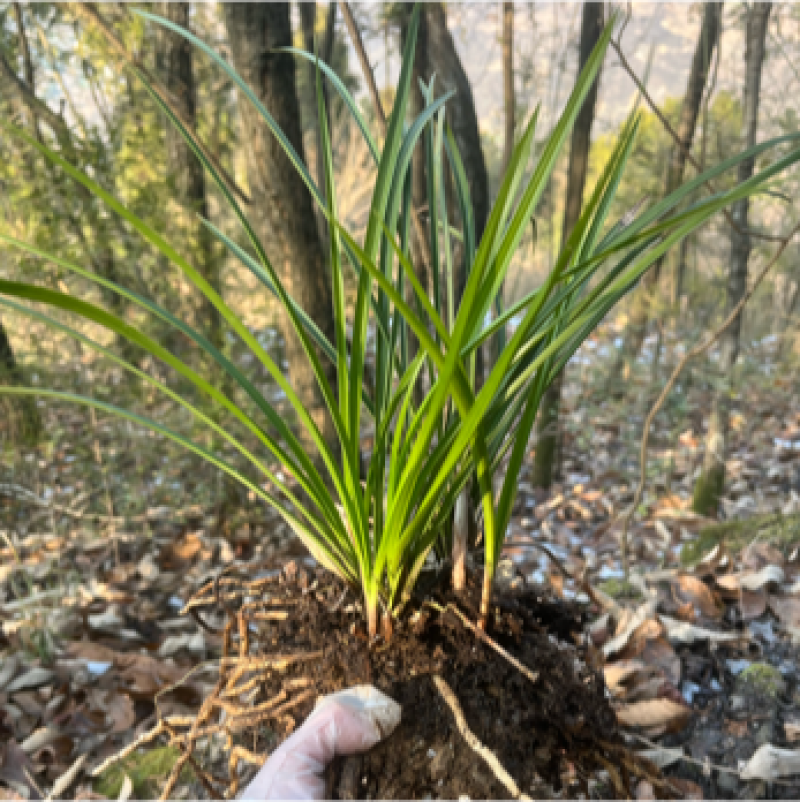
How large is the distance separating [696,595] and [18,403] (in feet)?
8.13

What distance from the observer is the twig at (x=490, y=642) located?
0.56m

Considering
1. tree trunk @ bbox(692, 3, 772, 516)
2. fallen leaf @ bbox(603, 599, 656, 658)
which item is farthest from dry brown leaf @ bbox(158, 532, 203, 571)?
tree trunk @ bbox(692, 3, 772, 516)

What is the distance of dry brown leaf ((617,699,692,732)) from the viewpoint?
94 centimetres

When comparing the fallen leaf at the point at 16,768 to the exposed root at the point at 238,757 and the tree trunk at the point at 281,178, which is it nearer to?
the exposed root at the point at 238,757

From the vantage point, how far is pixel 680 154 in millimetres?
2682

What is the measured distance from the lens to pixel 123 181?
2238 mm

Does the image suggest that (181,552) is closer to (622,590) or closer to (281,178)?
(281,178)

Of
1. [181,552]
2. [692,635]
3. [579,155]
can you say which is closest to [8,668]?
[181,552]

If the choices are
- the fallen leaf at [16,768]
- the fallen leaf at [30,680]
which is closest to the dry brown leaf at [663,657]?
the fallen leaf at [16,768]

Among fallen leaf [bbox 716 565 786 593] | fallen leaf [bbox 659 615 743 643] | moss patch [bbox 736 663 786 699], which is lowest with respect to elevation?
moss patch [bbox 736 663 786 699]

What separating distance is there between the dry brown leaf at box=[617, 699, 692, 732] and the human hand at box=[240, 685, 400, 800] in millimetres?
586

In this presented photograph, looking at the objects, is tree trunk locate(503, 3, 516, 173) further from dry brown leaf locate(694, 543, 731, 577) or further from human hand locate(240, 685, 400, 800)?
dry brown leaf locate(694, 543, 731, 577)

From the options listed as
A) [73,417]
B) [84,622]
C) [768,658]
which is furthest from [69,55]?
[768,658]

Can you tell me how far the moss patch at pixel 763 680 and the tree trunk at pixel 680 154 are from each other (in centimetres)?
109
